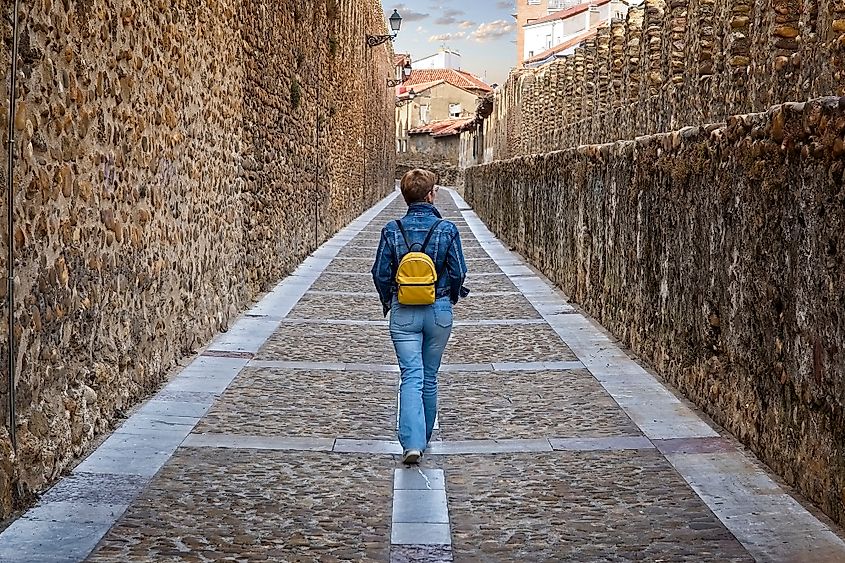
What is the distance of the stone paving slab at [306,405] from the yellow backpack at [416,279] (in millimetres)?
1088

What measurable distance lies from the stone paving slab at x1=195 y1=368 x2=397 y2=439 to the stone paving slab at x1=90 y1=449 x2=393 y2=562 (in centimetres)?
61

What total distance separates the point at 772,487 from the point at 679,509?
617 millimetres

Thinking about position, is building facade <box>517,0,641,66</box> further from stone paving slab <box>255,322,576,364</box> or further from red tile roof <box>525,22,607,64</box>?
stone paving slab <box>255,322,576,364</box>

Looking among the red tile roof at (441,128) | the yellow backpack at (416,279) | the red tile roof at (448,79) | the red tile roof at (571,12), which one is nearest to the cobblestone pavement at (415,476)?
the yellow backpack at (416,279)

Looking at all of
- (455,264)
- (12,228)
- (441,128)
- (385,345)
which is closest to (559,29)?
(441,128)

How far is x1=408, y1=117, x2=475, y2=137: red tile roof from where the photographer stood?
73125mm

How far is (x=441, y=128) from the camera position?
76188 mm

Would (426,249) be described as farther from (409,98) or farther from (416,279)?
(409,98)

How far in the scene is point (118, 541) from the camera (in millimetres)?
4641

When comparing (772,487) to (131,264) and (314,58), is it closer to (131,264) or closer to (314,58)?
(131,264)

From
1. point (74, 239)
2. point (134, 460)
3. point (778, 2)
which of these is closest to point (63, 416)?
point (134, 460)

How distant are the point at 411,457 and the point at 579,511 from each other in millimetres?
1140

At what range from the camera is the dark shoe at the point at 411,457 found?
598 centimetres

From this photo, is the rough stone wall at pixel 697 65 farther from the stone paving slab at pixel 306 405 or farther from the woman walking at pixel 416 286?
the stone paving slab at pixel 306 405
